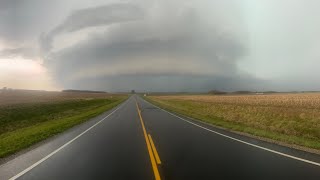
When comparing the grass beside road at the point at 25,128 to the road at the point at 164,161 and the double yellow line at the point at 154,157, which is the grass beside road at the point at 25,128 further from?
the double yellow line at the point at 154,157

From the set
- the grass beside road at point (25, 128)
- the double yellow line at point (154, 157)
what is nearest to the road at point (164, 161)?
the double yellow line at point (154, 157)

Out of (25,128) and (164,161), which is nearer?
(164,161)

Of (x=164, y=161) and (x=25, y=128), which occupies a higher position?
(x=164, y=161)

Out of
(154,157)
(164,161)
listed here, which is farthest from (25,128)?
(164,161)

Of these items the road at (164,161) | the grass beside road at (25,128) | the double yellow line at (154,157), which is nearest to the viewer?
the road at (164,161)

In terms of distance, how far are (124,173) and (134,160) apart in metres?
1.88

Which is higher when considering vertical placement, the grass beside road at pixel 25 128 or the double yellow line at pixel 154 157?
the double yellow line at pixel 154 157

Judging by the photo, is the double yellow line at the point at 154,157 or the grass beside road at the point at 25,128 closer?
the double yellow line at the point at 154,157

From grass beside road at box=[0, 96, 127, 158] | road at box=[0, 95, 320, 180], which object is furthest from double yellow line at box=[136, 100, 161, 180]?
grass beside road at box=[0, 96, 127, 158]

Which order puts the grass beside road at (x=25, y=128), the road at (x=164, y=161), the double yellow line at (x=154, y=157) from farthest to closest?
1. the grass beside road at (x=25, y=128)
2. the double yellow line at (x=154, y=157)
3. the road at (x=164, y=161)

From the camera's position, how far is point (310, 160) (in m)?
10.3

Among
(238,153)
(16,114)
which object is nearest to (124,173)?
(238,153)

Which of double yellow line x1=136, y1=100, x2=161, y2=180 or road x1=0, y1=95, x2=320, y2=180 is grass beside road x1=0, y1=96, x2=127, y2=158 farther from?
double yellow line x1=136, y1=100, x2=161, y2=180

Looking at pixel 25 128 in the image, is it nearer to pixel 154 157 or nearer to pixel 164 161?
pixel 154 157
